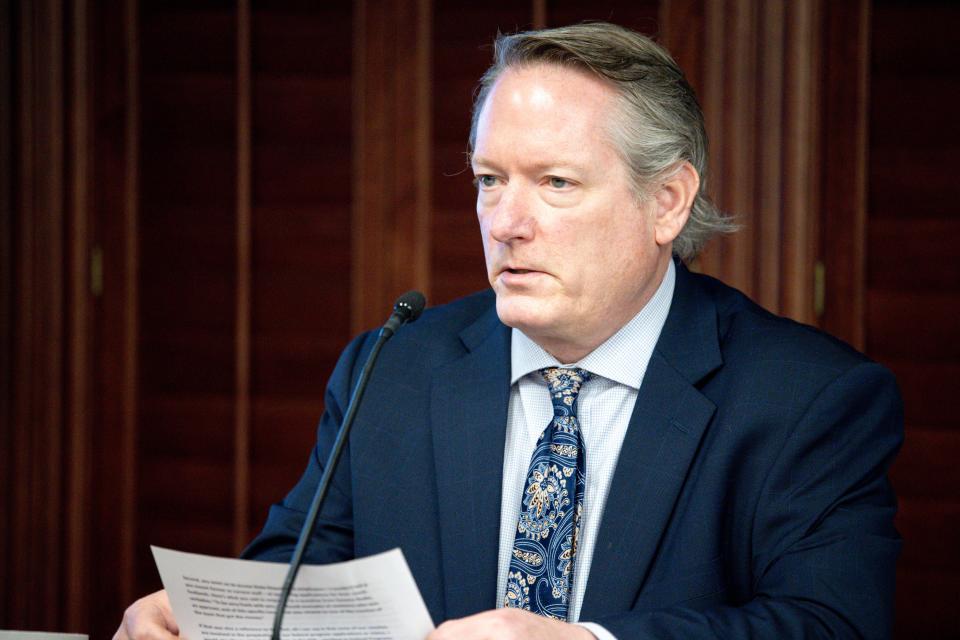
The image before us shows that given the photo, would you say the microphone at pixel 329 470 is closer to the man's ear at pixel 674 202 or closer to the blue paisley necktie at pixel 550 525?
the blue paisley necktie at pixel 550 525

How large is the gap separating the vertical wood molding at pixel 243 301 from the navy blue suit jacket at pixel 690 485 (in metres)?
1.27

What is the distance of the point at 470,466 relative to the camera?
68.9 inches

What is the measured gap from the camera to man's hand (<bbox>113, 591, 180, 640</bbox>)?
1.46m

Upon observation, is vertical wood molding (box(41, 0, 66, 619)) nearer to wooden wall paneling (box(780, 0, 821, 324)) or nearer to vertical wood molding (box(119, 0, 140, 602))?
vertical wood molding (box(119, 0, 140, 602))

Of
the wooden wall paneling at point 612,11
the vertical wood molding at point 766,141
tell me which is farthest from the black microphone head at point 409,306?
the wooden wall paneling at point 612,11

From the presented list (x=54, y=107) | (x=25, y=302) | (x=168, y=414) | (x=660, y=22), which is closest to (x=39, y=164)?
(x=54, y=107)

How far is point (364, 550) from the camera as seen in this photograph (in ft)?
5.92

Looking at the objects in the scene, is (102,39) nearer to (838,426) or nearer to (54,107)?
(54,107)

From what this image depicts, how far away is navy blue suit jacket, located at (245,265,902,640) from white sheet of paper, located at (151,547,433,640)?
0.99 ft

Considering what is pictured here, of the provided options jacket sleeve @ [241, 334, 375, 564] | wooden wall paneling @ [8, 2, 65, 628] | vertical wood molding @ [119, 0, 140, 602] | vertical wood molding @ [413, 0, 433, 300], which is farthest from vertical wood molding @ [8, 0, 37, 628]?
jacket sleeve @ [241, 334, 375, 564]

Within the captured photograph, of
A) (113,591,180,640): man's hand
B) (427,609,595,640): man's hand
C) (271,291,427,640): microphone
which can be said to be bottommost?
(113,591,180,640): man's hand

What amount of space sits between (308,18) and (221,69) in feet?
0.92

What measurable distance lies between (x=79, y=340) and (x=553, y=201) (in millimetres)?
1906

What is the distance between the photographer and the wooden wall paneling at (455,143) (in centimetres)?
298
